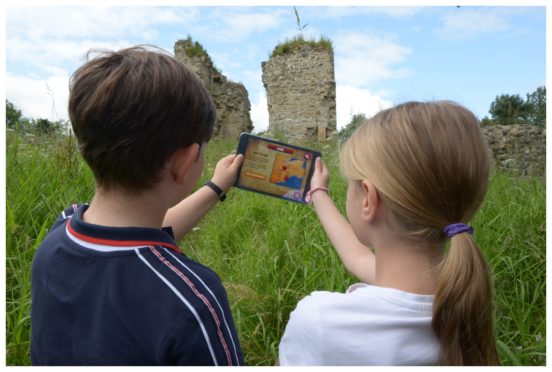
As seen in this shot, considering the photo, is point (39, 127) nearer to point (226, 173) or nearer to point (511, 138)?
point (226, 173)

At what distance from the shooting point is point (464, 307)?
3.36 feet

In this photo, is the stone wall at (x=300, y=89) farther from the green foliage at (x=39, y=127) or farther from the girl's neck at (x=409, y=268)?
the girl's neck at (x=409, y=268)

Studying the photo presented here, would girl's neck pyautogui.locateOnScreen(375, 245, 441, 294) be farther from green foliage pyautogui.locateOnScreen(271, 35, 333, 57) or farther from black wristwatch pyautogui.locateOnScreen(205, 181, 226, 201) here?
green foliage pyautogui.locateOnScreen(271, 35, 333, 57)

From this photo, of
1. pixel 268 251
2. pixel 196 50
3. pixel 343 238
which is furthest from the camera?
pixel 196 50

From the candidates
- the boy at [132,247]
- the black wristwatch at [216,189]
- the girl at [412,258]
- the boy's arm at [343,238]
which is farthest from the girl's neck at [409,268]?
the black wristwatch at [216,189]

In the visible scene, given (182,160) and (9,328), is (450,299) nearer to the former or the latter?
(182,160)

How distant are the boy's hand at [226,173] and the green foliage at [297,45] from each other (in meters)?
10.6

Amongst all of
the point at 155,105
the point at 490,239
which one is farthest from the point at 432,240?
the point at 490,239

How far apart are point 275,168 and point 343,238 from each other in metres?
0.35

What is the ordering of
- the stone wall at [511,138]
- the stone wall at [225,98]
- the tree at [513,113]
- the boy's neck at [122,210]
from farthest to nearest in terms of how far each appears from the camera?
the stone wall at [225,98] < the stone wall at [511,138] < the tree at [513,113] < the boy's neck at [122,210]

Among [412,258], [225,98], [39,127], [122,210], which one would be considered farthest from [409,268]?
[225,98]

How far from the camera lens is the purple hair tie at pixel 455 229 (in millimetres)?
1071

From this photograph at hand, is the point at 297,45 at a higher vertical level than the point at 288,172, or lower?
higher

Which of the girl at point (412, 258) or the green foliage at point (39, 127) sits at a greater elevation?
the green foliage at point (39, 127)
